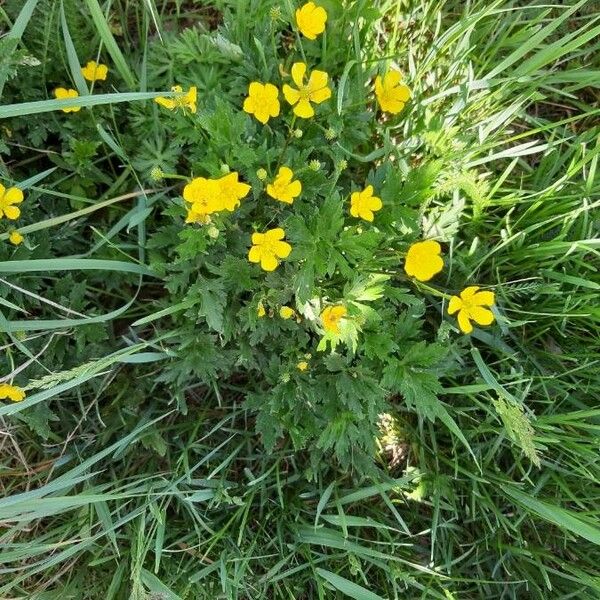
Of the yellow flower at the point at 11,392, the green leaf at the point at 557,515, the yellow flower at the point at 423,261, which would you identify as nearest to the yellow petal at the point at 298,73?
the yellow flower at the point at 423,261

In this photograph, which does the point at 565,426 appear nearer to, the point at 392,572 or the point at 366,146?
the point at 392,572

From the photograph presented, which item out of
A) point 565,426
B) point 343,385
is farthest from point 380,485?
point 565,426

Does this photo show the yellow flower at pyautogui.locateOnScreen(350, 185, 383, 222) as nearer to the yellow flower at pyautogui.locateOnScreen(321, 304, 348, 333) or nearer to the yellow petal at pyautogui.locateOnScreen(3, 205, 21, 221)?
the yellow flower at pyautogui.locateOnScreen(321, 304, 348, 333)

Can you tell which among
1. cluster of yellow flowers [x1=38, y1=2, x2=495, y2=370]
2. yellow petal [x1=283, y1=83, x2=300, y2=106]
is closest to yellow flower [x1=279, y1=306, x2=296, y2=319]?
cluster of yellow flowers [x1=38, y1=2, x2=495, y2=370]

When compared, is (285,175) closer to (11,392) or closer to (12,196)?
(12,196)

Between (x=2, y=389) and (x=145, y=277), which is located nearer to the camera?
(x=2, y=389)

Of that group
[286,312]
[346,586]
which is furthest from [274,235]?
[346,586]
